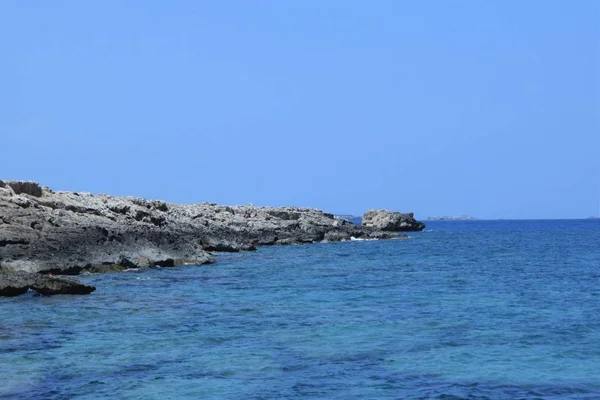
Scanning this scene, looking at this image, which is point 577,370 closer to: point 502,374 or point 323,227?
point 502,374

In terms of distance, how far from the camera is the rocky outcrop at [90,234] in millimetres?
37312

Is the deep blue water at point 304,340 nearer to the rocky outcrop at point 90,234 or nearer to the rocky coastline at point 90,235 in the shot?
the rocky outcrop at point 90,234

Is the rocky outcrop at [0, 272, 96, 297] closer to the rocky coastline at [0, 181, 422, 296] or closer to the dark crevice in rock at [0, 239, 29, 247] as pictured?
the rocky coastline at [0, 181, 422, 296]

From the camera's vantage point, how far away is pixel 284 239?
8294cm

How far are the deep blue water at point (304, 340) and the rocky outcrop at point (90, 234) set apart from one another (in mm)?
2744

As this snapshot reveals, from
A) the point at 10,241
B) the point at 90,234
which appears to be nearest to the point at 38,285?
the point at 10,241

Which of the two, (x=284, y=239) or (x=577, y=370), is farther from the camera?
(x=284, y=239)

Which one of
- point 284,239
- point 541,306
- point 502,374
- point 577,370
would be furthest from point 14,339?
point 284,239

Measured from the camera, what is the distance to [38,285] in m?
30.3

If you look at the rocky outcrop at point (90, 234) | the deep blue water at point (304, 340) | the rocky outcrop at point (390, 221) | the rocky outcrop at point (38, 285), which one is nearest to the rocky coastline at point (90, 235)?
the rocky outcrop at point (90, 234)

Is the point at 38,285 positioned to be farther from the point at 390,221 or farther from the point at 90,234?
the point at 390,221

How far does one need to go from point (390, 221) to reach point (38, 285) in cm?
10087

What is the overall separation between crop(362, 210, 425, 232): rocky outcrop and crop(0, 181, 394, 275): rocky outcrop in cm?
5883

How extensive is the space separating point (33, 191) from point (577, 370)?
4136 cm
